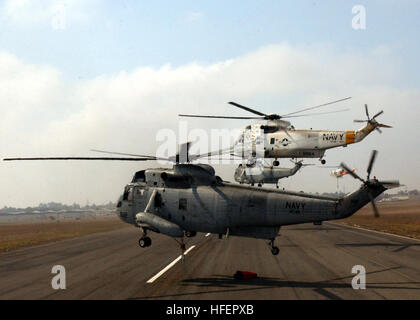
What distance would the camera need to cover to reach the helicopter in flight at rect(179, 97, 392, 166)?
37844mm

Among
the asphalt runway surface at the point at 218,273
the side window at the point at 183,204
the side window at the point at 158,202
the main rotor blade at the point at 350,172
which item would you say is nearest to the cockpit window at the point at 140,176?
the side window at the point at 158,202

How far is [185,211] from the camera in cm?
1875

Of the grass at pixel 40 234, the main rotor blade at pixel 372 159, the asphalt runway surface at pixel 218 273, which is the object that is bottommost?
the grass at pixel 40 234

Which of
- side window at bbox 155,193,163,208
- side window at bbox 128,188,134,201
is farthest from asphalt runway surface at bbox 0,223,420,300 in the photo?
side window at bbox 128,188,134,201

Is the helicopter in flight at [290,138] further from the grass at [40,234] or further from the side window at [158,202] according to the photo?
the grass at [40,234]

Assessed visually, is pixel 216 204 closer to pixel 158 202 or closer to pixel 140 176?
pixel 158 202

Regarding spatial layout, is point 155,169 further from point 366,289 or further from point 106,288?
point 366,289

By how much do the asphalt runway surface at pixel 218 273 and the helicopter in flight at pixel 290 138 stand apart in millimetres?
10370

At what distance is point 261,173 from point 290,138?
13972 millimetres

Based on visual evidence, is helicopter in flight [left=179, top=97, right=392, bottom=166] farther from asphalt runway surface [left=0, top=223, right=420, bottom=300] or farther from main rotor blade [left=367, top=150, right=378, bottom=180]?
main rotor blade [left=367, top=150, right=378, bottom=180]

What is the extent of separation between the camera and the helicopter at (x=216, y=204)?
17141 millimetres

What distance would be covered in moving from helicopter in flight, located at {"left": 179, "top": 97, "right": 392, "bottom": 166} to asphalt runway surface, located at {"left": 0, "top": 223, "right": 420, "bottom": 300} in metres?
10.4
